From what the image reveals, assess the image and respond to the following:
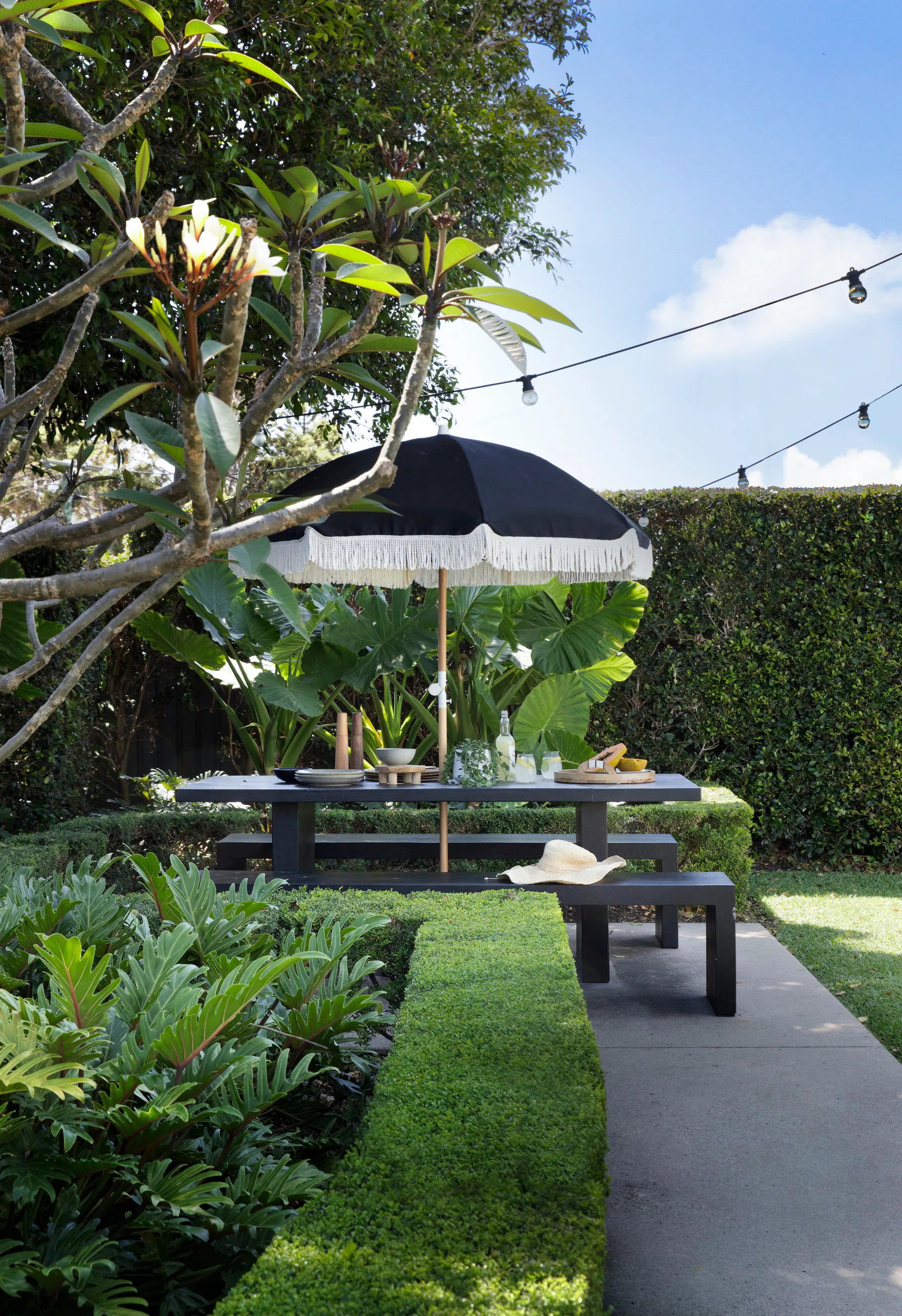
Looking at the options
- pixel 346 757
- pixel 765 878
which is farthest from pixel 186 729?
pixel 765 878

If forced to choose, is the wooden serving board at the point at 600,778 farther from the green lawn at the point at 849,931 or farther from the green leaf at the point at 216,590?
the green leaf at the point at 216,590

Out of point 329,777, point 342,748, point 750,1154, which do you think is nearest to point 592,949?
point 329,777

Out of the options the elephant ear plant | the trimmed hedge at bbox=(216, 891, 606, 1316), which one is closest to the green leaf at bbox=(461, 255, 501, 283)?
the elephant ear plant

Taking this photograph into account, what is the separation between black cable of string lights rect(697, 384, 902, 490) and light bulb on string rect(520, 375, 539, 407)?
1503mm

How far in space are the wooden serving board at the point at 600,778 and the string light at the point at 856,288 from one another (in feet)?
13.9

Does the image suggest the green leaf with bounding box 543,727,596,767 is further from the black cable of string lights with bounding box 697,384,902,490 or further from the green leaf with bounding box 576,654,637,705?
the black cable of string lights with bounding box 697,384,902,490

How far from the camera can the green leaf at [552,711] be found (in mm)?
6109

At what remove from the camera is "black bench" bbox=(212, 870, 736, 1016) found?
165 inches

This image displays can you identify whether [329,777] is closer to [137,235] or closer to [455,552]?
[455,552]

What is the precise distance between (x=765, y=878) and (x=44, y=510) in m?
6.17

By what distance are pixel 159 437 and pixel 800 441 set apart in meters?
11.5

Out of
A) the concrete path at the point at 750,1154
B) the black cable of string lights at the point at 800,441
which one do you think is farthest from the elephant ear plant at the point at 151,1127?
the black cable of string lights at the point at 800,441

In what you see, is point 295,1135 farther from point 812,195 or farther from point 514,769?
point 812,195

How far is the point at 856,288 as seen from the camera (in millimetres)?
6977
